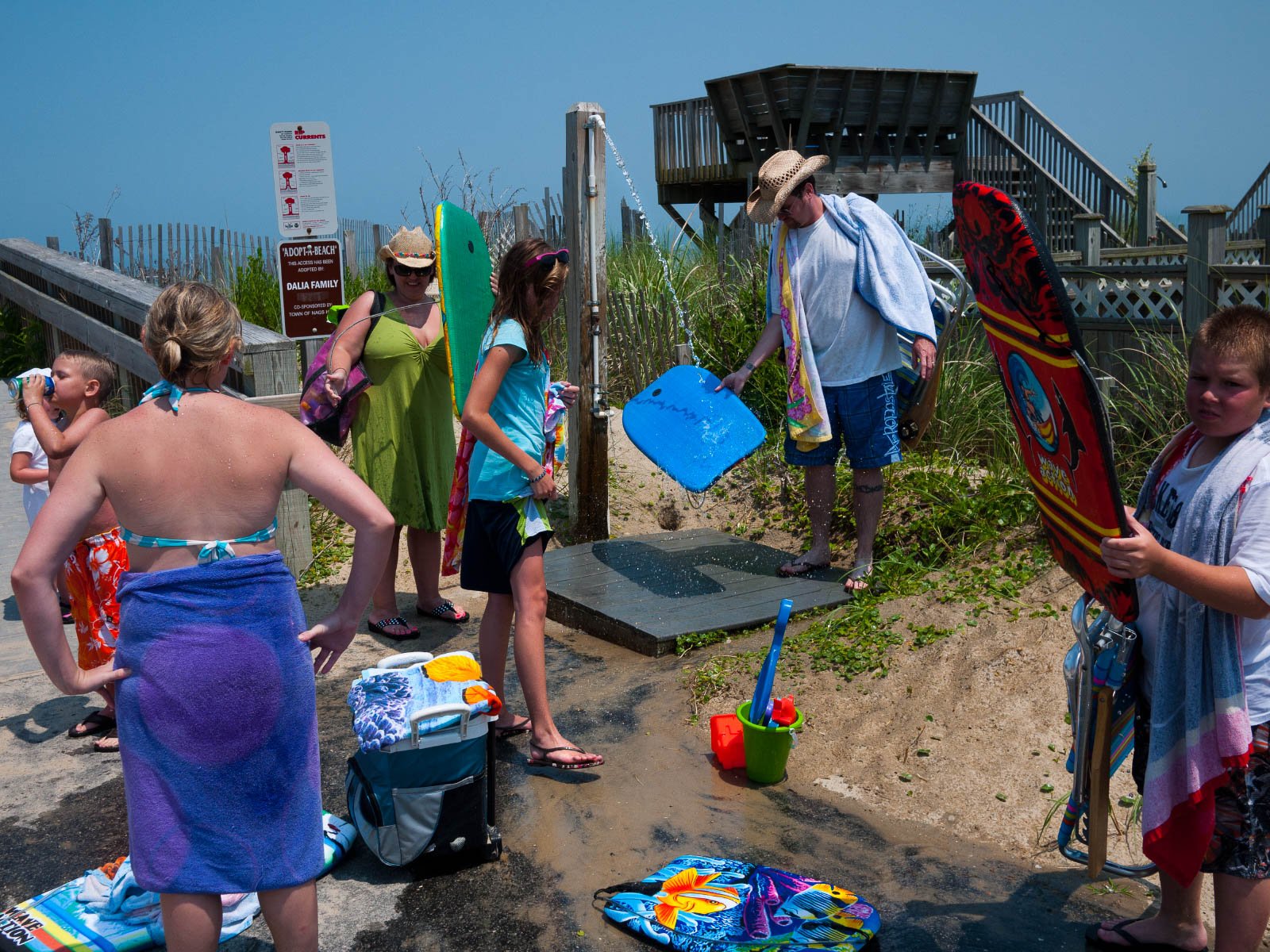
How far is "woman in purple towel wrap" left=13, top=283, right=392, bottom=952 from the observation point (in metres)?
2.19

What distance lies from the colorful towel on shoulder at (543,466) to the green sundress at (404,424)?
0.18 metres

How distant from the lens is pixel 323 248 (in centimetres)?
637

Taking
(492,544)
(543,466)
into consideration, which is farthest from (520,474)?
(492,544)

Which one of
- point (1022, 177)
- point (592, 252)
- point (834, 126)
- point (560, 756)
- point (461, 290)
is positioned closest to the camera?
point (560, 756)

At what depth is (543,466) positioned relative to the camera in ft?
12.4

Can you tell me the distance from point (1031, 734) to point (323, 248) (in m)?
4.64

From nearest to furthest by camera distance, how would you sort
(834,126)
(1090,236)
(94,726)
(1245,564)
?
(1245,564) → (94,726) → (1090,236) → (834,126)

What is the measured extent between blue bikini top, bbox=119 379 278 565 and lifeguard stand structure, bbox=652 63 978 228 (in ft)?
47.9

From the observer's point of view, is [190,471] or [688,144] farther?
[688,144]

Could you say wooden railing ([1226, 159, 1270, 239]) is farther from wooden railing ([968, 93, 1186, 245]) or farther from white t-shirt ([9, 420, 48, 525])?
white t-shirt ([9, 420, 48, 525])

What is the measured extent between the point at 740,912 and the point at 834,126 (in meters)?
15.3

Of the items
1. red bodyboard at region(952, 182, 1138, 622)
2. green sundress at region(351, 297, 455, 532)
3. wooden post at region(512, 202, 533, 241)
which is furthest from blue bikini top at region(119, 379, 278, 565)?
wooden post at region(512, 202, 533, 241)

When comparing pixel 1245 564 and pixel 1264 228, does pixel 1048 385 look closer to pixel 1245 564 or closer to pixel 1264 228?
pixel 1245 564

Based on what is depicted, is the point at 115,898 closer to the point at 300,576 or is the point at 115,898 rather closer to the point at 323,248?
the point at 300,576
